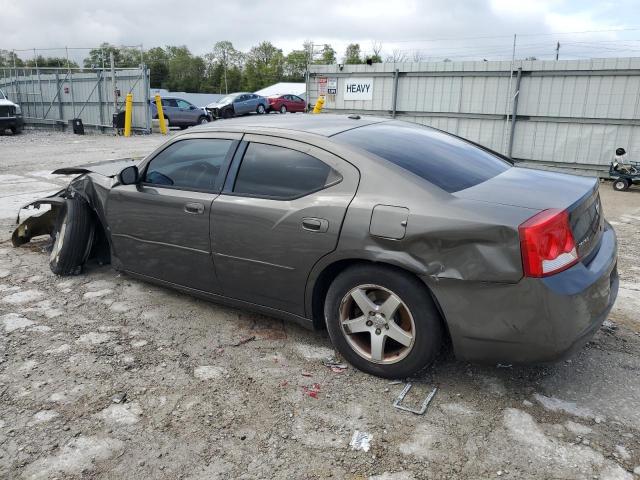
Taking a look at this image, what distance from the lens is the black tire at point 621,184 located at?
973cm

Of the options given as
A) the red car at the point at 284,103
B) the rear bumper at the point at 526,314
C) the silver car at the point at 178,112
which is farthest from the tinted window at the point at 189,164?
the red car at the point at 284,103

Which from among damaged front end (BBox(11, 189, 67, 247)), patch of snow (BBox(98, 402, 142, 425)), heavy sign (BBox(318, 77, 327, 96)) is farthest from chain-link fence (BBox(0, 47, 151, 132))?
patch of snow (BBox(98, 402, 142, 425))

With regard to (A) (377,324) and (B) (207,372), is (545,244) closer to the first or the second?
(A) (377,324)

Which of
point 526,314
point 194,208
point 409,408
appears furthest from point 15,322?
point 526,314

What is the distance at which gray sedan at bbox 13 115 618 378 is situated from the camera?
8.52ft

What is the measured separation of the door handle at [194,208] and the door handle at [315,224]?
2.83 feet

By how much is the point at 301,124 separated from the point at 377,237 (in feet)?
3.75

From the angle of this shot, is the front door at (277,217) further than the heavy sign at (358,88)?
No

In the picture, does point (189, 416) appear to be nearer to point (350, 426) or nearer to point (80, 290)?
point (350, 426)

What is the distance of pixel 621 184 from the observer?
385 inches

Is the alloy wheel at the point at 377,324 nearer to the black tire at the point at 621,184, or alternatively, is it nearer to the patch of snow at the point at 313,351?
the patch of snow at the point at 313,351

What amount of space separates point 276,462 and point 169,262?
1950 mm

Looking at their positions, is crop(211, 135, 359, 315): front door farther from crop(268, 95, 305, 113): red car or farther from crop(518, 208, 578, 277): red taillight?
crop(268, 95, 305, 113): red car

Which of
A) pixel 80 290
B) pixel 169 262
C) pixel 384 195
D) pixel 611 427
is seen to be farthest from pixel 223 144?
pixel 611 427
